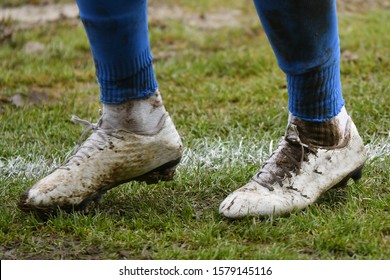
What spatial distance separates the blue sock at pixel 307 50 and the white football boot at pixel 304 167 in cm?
6

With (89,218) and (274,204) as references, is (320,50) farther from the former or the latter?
(89,218)

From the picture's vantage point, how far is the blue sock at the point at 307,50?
2.16 meters

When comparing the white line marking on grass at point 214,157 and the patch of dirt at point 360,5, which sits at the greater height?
the patch of dirt at point 360,5

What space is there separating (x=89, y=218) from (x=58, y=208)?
0.10m

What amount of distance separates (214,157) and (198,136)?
1.20 feet

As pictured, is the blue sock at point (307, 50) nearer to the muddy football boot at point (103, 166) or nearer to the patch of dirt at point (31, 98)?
the muddy football boot at point (103, 166)

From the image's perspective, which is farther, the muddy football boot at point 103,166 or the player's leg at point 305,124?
the muddy football boot at point 103,166

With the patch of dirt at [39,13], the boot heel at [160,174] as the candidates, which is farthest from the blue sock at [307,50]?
the patch of dirt at [39,13]

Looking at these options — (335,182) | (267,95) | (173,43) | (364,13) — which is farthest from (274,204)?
(364,13)

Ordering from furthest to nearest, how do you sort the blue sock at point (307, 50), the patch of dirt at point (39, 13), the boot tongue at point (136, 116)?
the patch of dirt at point (39, 13), the boot tongue at point (136, 116), the blue sock at point (307, 50)

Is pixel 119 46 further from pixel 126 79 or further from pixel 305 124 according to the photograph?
pixel 305 124

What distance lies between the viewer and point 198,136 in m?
3.38

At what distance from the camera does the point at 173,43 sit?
16.5ft

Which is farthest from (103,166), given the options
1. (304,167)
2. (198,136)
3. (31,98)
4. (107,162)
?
(31,98)
